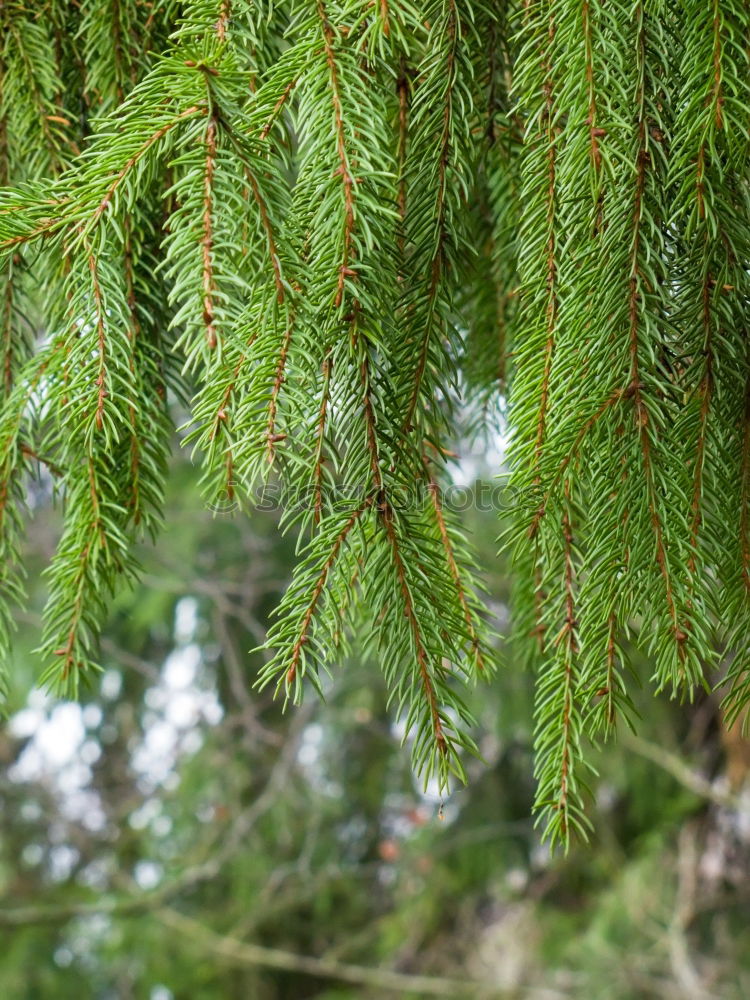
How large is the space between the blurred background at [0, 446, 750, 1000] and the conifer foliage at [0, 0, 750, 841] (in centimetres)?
241

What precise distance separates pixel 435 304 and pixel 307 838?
275 cm

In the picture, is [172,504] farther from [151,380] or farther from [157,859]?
[151,380]

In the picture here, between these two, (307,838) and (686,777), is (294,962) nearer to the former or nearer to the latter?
(307,838)

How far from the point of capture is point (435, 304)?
30.4 inches

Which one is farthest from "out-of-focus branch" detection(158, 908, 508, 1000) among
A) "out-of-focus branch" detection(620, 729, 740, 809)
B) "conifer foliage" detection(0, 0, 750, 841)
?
"conifer foliage" detection(0, 0, 750, 841)

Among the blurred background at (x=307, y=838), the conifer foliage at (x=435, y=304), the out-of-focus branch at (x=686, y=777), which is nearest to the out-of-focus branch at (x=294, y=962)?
the blurred background at (x=307, y=838)

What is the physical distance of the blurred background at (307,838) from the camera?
3.33m

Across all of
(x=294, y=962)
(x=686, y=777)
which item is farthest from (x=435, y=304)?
(x=294, y=962)

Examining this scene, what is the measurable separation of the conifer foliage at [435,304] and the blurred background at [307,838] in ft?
7.91

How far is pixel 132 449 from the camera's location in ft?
2.82

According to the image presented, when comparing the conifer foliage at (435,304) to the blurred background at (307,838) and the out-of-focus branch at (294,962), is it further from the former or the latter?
the out-of-focus branch at (294,962)

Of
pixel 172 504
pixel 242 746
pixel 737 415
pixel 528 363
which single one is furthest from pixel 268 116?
pixel 172 504

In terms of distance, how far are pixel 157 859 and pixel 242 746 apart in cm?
60

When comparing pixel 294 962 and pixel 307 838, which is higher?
pixel 307 838
